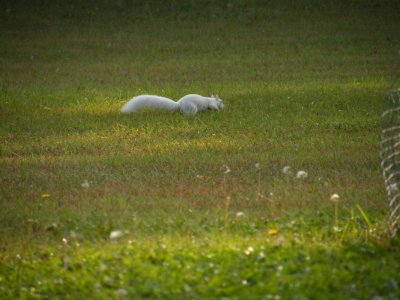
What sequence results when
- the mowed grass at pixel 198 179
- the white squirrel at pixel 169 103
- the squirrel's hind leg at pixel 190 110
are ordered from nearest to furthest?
the mowed grass at pixel 198 179
the squirrel's hind leg at pixel 190 110
the white squirrel at pixel 169 103

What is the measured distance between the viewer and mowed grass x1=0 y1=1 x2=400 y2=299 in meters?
4.89

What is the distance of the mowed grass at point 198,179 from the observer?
4895 mm

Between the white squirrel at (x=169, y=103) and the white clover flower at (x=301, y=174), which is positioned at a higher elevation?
the white squirrel at (x=169, y=103)

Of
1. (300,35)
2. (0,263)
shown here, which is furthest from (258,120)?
(300,35)

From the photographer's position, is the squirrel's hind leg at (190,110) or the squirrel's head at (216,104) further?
the squirrel's head at (216,104)

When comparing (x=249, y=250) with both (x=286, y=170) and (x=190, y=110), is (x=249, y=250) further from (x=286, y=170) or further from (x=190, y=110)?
(x=190, y=110)

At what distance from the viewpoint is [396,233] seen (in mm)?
5590

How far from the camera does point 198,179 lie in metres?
7.64

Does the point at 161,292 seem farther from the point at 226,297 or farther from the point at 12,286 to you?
the point at 12,286

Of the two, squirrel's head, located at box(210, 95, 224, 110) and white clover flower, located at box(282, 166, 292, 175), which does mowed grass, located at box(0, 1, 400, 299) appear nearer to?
white clover flower, located at box(282, 166, 292, 175)

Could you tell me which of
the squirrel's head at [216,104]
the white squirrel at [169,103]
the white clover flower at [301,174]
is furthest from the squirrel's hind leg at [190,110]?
the white clover flower at [301,174]

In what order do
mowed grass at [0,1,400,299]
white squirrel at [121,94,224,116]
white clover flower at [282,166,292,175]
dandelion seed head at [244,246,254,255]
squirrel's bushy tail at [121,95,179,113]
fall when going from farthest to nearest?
squirrel's bushy tail at [121,95,179,113], white squirrel at [121,94,224,116], white clover flower at [282,166,292,175], dandelion seed head at [244,246,254,255], mowed grass at [0,1,400,299]

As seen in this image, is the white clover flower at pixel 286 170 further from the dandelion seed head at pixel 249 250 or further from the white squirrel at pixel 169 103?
the white squirrel at pixel 169 103

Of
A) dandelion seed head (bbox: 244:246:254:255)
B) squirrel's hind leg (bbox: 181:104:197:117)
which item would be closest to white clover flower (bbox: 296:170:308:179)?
dandelion seed head (bbox: 244:246:254:255)
